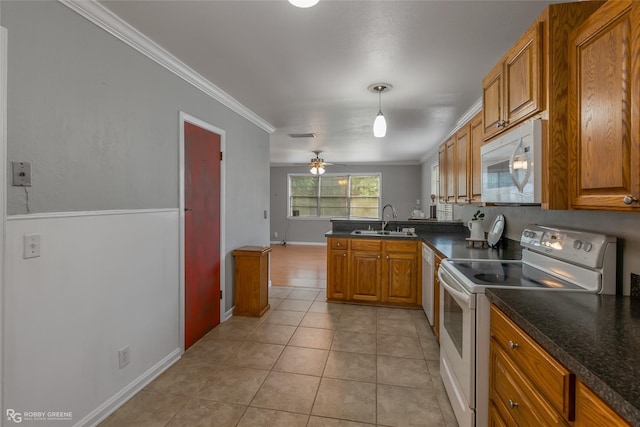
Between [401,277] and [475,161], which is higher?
[475,161]

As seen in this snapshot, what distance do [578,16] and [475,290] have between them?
1.33 m

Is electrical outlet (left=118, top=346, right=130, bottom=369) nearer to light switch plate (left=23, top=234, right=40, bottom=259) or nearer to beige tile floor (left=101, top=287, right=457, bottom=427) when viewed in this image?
beige tile floor (left=101, top=287, right=457, bottom=427)

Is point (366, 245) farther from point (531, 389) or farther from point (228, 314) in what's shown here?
point (531, 389)

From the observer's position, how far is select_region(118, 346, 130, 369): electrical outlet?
1970 mm

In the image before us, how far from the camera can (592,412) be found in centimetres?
79

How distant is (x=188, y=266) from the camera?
8.92 ft

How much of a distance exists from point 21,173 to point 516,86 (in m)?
2.57

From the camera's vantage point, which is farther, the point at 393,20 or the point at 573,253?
the point at 393,20

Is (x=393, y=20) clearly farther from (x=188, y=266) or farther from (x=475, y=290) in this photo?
(x=188, y=266)

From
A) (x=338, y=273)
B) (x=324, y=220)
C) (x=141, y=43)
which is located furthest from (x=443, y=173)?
(x=324, y=220)

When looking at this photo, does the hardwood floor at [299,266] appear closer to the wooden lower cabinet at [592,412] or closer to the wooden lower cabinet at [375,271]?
the wooden lower cabinet at [375,271]

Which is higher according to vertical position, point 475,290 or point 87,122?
point 87,122

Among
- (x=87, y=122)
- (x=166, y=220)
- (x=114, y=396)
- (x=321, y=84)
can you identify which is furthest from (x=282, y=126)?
(x=114, y=396)

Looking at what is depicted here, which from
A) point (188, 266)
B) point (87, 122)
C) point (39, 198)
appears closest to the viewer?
point (39, 198)
